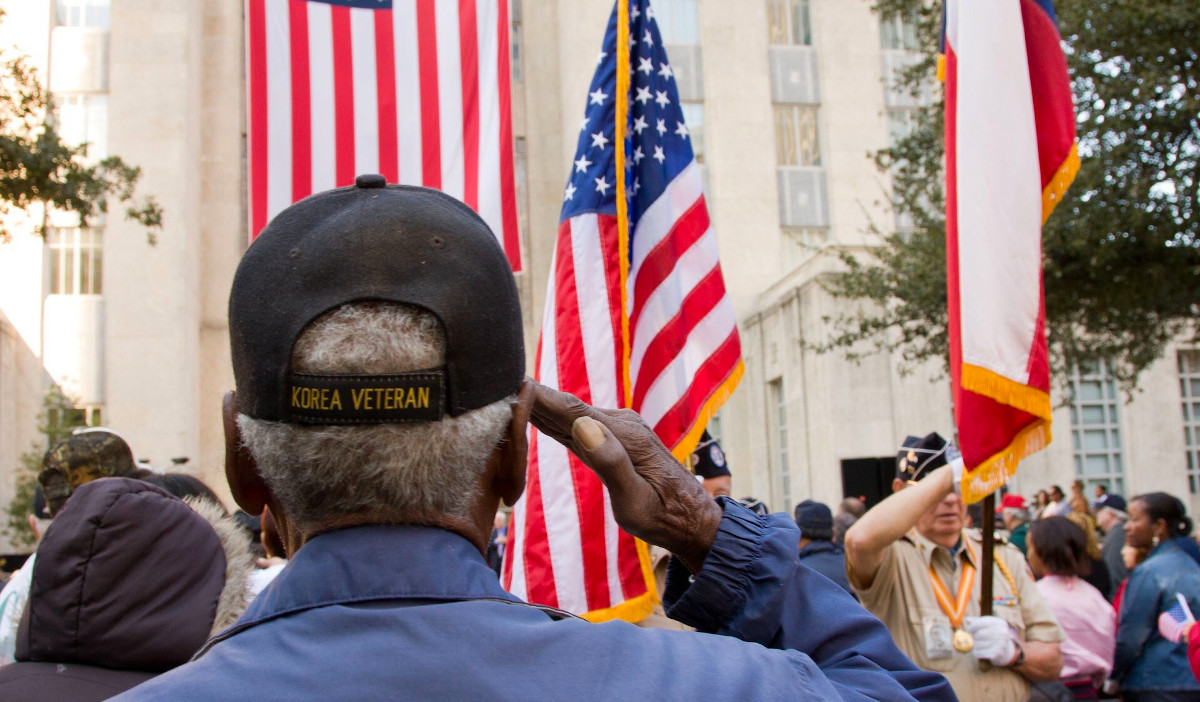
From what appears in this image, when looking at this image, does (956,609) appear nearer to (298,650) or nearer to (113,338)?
(298,650)

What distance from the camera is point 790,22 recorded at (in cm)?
2822

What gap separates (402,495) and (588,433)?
0.84 ft

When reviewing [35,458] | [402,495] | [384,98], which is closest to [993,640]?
[384,98]

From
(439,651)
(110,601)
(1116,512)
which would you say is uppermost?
(439,651)

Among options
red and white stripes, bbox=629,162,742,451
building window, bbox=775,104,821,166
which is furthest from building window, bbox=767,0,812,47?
red and white stripes, bbox=629,162,742,451

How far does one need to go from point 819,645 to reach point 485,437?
476 mm

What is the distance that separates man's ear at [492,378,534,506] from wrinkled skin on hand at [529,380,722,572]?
0.06m

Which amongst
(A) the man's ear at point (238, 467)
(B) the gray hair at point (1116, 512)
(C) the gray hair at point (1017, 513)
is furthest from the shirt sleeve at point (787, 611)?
(C) the gray hair at point (1017, 513)

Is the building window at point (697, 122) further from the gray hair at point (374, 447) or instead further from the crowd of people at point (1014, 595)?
the gray hair at point (374, 447)

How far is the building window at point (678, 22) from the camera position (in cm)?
2742

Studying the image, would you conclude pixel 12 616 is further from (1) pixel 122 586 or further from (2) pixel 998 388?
(2) pixel 998 388

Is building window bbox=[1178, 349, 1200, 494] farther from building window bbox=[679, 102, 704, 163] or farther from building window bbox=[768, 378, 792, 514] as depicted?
building window bbox=[679, 102, 704, 163]

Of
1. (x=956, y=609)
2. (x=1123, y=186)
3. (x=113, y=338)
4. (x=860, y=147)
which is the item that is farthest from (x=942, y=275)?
(x=113, y=338)

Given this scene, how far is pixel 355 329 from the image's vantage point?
116cm
